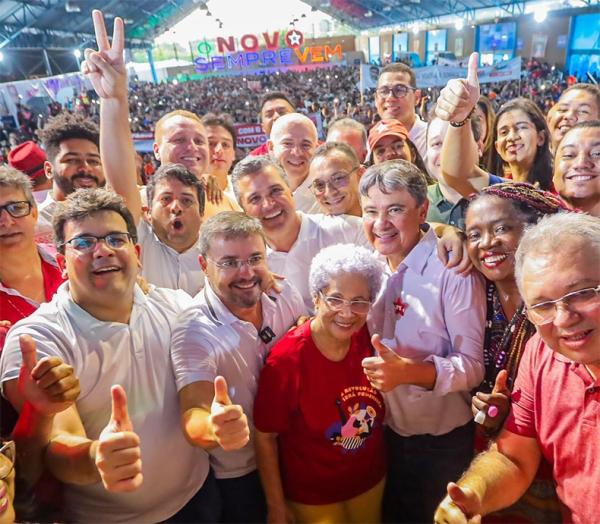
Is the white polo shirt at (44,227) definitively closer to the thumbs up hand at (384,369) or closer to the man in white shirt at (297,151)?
the man in white shirt at (297,151)

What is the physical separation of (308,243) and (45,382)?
1.74 metres

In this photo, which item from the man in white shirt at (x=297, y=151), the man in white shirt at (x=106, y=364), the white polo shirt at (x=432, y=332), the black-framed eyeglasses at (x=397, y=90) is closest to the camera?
the man in white shirt at (x=106, y=364)

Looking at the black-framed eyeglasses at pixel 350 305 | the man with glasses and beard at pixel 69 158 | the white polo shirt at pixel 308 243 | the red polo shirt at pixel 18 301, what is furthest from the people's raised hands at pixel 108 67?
the black-framed eyeglasses at pixel 350 305

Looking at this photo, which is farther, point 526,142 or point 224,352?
point 526,142

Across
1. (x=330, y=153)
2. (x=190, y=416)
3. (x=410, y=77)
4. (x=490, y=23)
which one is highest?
(x=490, y=23)

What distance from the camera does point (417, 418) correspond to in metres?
2.17

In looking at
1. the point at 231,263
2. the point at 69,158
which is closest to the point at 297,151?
the point at 69,158

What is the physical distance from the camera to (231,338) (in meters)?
2.04

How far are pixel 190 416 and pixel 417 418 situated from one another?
1.10 m

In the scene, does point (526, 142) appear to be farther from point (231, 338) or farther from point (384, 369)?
point (231, 338)

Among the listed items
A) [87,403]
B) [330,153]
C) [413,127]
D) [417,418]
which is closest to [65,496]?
[87,403]

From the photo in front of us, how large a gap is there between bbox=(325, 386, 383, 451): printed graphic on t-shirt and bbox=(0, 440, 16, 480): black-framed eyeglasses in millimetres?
1231

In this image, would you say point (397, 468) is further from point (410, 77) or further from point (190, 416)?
point (410, 77)

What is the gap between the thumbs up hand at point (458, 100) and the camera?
249 centimetres
